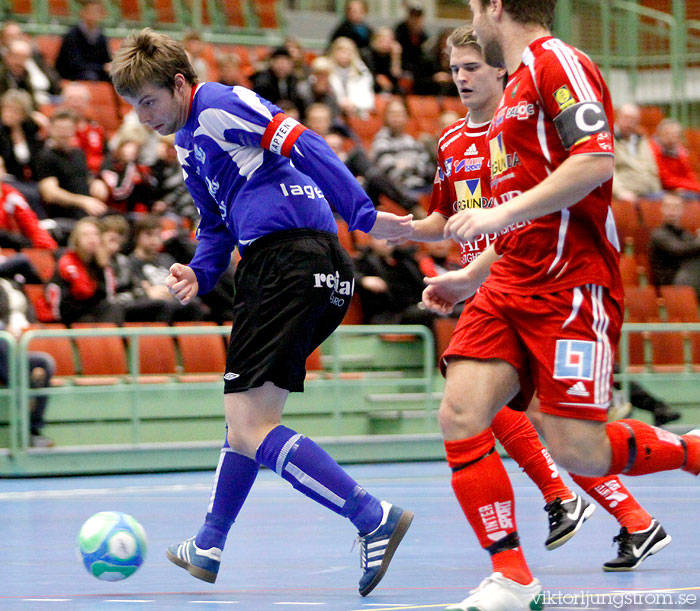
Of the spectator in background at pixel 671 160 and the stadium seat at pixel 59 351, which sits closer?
the stadium seat at pixel 59 351

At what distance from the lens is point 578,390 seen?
146 inches

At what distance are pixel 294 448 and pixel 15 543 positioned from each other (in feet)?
6.87

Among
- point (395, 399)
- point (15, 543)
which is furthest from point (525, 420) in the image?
point (395, 399)

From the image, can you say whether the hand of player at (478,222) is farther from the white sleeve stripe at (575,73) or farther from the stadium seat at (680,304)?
the stadium seat at (680,304)

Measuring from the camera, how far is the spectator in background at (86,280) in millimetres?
9578

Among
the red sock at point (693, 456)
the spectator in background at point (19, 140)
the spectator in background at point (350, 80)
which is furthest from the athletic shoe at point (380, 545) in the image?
the spectator in background at point (350, 80)

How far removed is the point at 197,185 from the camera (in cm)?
491

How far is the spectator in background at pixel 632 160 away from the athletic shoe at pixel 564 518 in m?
10.0

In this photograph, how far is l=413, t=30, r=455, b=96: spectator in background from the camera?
53.8 ft

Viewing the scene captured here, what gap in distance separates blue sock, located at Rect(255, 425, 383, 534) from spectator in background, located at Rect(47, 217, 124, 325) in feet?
17.8

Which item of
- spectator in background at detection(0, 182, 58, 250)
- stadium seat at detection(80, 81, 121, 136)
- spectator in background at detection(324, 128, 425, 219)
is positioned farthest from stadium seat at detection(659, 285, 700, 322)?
spectator in background at detection(0, 182, 58, 250)

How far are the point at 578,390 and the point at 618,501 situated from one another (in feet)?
4.63

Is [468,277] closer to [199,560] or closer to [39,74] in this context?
[199,560]

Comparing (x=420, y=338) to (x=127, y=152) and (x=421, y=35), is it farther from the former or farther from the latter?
(x=421, y=35)
